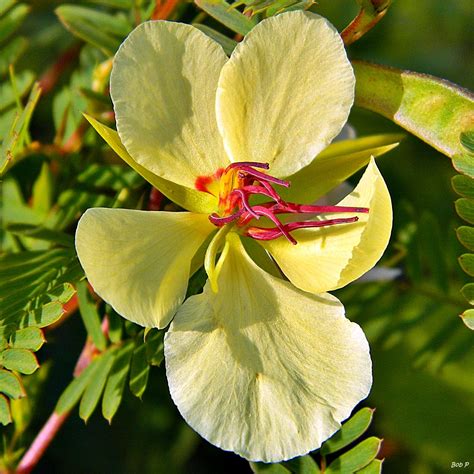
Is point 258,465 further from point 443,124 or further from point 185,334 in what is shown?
point 443,124

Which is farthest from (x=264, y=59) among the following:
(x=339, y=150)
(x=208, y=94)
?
(x=339, y=150)

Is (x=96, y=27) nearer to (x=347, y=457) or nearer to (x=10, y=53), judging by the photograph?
(x=10, y=53)

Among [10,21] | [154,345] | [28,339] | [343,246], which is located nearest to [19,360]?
[28,339]

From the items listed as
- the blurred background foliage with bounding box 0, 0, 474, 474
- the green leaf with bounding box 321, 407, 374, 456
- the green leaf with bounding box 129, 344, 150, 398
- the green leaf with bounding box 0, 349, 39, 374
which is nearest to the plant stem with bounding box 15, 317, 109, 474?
the blurred background foliage with bounding box 0, 0, 474, 474

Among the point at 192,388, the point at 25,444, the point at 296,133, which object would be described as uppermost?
the point at 296,133

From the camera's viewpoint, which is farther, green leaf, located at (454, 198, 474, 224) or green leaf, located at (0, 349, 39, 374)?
green leaf, located at (454, 198, 474, 224)

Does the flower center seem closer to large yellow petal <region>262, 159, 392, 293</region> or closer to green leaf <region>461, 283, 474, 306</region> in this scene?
large yellow petal <region>262, 159, 392, 293</region>
